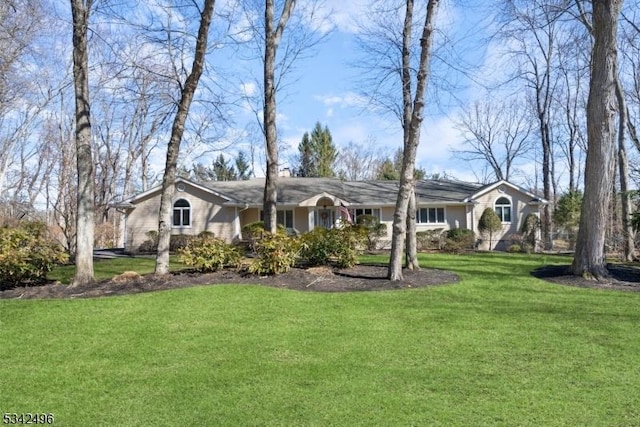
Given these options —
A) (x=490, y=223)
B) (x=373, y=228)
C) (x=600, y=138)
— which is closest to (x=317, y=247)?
(x=600, y=138)

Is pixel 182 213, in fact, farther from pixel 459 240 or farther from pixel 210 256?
pixel 459 240

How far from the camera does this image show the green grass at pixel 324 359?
3.84 meters

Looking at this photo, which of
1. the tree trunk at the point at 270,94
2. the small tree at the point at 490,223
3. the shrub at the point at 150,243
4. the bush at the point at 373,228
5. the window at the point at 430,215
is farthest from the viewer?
the window at the point at 430,215

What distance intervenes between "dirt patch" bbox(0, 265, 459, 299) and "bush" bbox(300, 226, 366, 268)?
1.61 ft

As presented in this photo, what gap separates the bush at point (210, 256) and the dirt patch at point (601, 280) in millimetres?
7991

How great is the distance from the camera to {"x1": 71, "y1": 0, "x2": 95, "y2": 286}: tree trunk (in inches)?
413

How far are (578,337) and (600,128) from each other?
742 cm

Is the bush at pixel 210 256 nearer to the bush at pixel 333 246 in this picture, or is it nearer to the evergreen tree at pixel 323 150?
the bush at pixel 333 246

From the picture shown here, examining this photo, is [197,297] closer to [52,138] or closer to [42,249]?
[42,249]

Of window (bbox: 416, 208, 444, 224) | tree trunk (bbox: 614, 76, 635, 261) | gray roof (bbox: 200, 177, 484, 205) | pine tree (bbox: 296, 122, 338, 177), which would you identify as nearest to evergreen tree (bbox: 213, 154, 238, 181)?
pine tree (bbox: 296, 122, 338, 177)

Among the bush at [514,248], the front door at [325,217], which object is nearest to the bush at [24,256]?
the front door at [325,217]

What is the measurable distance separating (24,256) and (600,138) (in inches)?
567

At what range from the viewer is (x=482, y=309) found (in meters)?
7.81

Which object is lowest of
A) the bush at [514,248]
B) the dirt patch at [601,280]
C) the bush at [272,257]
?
the dirt patch at [601,280]
